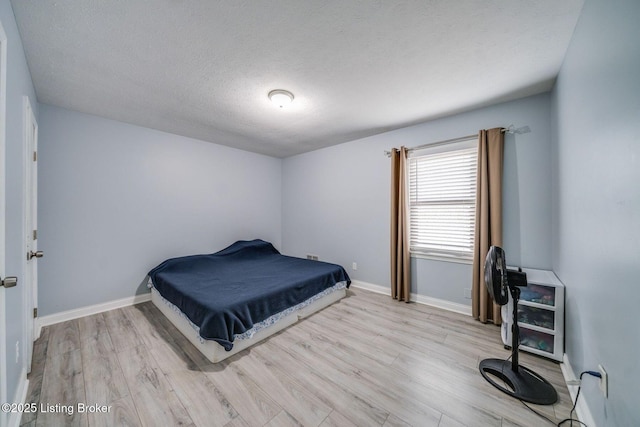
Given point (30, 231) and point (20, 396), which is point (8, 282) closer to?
point (20, 396)

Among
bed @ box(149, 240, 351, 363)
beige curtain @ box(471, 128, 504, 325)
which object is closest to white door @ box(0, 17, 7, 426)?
bed @ box(149, 240, 351, 363)

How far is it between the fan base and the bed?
1.78 meters

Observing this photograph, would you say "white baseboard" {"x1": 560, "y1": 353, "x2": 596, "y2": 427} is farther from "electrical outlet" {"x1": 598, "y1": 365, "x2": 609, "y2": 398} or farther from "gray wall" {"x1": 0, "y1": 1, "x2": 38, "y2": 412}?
"gray wall" {"x1": 0, "y1": 1, "x2": 38, "y2": 412}

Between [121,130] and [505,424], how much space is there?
4.78m

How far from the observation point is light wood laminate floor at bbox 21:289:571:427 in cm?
139

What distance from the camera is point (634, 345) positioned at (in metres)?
0.87

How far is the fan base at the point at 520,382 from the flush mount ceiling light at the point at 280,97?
9.78 feet

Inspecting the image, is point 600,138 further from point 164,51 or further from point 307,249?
point 307,249

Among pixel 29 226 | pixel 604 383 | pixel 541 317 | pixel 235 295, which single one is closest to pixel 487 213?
pixel 541 317

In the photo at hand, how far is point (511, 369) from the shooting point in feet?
5.64

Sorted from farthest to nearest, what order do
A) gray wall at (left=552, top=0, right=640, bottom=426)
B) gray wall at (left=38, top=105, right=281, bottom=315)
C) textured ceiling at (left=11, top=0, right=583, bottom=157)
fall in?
gray wall at (left=38, top=105, right=281, bottom=315)
textured ceiling at (left=11, top=0, right=583, bottom=157)
gray wall at (left=552, top=0, right=640, bottom=426)

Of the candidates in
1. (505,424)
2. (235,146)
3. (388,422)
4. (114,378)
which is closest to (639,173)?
(505,424)

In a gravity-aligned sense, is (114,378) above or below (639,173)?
below

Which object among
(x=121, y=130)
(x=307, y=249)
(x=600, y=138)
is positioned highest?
(x=121, y=130)
